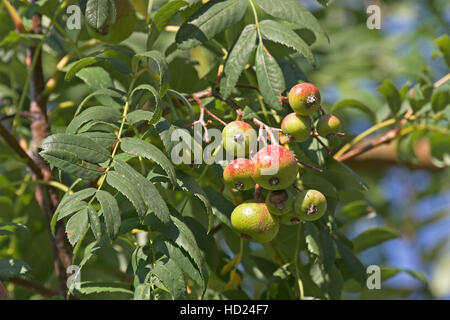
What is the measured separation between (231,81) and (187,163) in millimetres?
209

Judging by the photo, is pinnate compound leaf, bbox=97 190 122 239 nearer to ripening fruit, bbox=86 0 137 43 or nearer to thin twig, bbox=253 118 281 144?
thin twig, bbox=253 118 281 144

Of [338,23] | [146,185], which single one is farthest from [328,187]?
[338,23]

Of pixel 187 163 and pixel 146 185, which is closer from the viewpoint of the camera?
pixel 146 185

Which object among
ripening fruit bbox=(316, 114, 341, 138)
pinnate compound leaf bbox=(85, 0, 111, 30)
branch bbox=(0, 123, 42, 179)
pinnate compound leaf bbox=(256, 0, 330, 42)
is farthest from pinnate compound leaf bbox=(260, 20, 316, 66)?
branch bbox=(0, 123, 42, 179)

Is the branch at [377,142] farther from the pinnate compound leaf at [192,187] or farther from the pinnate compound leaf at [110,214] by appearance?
the pinnate compound leaf at [110,214]

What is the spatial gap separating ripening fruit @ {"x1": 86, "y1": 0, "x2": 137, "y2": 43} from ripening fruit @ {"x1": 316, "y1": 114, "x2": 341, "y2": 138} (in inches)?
18.4

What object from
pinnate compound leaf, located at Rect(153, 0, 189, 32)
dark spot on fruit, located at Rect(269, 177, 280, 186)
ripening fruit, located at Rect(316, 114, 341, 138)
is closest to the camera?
dark spot on fruit, located at Rect(269, 177, 280, 186)

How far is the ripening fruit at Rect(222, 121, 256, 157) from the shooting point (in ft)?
3.95

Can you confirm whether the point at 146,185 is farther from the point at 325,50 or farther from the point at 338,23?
the point at 338,23

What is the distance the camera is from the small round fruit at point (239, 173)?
3.91 feet

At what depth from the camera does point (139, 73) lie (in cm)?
140

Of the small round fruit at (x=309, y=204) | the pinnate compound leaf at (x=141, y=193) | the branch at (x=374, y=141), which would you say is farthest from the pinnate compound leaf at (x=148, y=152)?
the branch at (x=374, y=141)

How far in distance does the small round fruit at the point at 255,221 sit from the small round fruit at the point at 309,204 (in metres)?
0.06

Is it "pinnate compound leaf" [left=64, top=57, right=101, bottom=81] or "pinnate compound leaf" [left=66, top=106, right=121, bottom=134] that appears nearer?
"pinnate compound leaf" [left=66, top=106, right=121, bottom=134]
